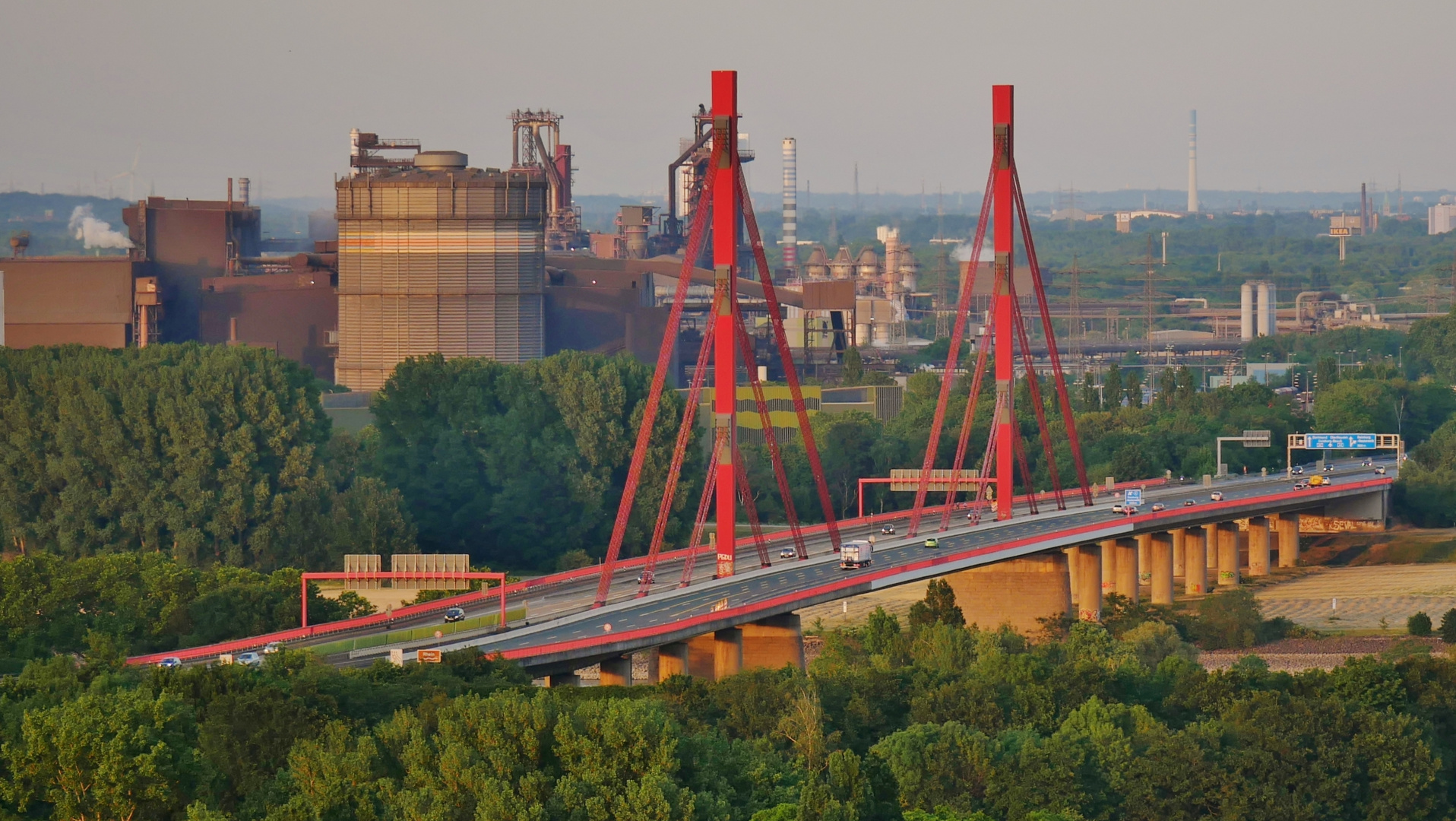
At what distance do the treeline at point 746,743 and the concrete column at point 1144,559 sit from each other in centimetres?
3508

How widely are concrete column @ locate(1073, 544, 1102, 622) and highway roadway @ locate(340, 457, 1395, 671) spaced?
28.7 inches

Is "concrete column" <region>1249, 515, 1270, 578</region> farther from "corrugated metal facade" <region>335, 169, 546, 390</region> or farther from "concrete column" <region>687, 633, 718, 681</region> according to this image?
"corrugated metal facade" <region>335, 169, 546, 390</region>

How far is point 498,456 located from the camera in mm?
110625

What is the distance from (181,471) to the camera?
10362 cm

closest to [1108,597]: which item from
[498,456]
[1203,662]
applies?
[1203,662]

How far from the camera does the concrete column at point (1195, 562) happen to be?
109125 mm

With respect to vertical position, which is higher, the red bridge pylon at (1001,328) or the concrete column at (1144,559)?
the red bridge pylon at (1001,328)

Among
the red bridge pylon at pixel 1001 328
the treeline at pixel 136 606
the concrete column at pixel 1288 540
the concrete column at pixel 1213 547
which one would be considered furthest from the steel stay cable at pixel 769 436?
the concrete column at pixel 1288 540

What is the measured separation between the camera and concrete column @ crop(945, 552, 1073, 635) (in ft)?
312

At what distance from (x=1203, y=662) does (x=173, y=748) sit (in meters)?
42.5

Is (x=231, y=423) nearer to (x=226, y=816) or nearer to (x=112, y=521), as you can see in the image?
(x=112, y=521)

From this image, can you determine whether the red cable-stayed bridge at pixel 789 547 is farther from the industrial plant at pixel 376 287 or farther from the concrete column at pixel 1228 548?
the industrial plant at pixel 376 287

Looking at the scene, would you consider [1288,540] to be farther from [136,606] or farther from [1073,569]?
[136,606]

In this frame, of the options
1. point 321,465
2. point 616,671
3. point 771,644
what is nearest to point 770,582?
point 771,644
